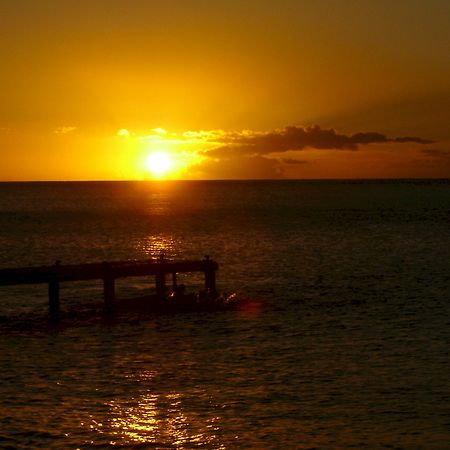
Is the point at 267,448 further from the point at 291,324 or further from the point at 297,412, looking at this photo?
the point at 291,324

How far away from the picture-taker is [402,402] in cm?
1933

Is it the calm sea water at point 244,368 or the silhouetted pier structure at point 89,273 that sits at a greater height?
the silhouetted pier structure at point 89,273

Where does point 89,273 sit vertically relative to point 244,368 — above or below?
above

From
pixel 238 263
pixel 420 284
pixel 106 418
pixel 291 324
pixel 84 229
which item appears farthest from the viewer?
pixel 84 229

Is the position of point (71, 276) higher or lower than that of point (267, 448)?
higher

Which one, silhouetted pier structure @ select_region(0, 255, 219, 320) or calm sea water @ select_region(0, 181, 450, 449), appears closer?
calm sea water @ select_region(0, 181, 450, 449)

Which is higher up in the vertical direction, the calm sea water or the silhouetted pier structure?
the silhouetted pier structure

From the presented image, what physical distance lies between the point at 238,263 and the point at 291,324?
81.5 feet

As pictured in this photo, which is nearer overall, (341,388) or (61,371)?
(341,388)

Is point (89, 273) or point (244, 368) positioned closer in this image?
point (244, 368)

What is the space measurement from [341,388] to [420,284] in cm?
2238

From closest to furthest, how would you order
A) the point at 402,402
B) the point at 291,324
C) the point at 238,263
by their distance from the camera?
1. the point at 402,402
2. the point at 291,324
3. the point at 238,263

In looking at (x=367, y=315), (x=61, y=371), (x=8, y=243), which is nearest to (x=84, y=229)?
(x=8, y=243)

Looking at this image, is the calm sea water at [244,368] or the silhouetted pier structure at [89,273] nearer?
the calm sea water at [244,368]
